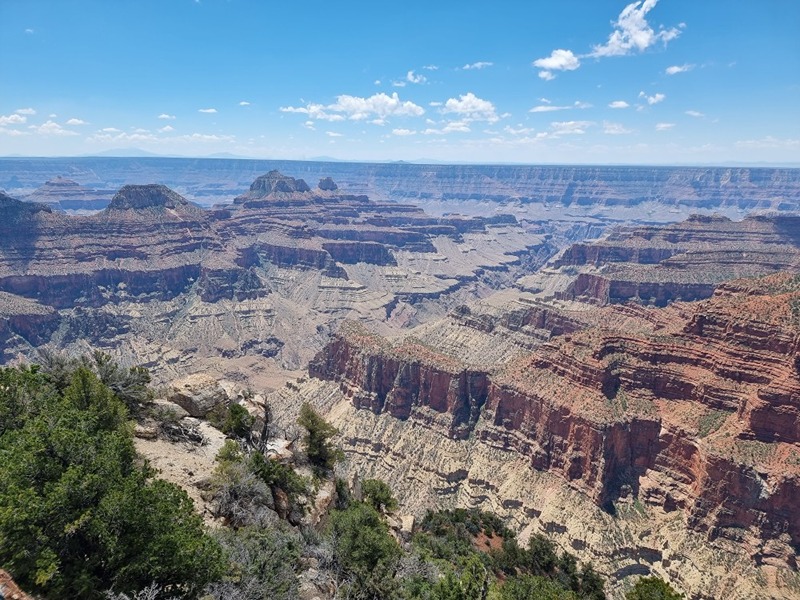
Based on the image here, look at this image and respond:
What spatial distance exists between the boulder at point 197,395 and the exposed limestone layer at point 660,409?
49.9 metres

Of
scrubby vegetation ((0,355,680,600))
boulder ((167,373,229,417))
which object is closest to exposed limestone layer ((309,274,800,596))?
scrubby vegetation ((0,355,680,600))

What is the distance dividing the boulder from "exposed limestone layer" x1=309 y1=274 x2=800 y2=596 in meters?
49.9

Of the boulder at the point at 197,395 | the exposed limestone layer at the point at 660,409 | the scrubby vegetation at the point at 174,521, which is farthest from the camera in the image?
the exposed limestone layer at the point at 660,409

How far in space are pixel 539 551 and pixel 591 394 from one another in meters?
32.5

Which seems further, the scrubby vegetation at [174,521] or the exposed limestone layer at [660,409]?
the exposed limestone layer at [660,409]

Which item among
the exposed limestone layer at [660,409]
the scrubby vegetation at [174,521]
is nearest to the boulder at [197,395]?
the scrubby vegetation at [174,521]

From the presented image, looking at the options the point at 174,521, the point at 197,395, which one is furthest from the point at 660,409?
the point at 174,521

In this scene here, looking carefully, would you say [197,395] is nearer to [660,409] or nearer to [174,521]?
[174,521]

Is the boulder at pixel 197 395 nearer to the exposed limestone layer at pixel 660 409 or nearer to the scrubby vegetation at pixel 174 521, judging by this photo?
the scrubby vegetation at pixel 174 521

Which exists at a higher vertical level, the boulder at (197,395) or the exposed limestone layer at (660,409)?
the boulder at (197,395)

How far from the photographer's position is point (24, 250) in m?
189

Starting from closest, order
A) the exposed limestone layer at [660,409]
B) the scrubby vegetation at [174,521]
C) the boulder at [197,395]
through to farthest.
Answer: the scrubby vegetation at [174,521] → the boulder at [197,395] → the exposed limestone layer at [660,409]

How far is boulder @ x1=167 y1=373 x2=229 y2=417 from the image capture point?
144 feet

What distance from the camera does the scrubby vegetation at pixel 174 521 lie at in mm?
17516
